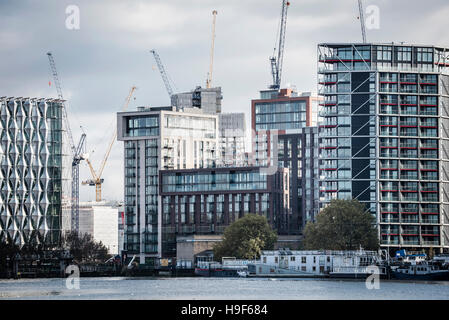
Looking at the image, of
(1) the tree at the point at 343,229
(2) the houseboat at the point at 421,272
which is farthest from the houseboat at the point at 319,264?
(2) the houseboat at the point at 421,272

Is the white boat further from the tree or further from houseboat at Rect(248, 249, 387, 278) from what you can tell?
the tree

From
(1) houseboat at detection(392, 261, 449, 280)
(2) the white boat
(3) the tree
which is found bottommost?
(2) the white boat

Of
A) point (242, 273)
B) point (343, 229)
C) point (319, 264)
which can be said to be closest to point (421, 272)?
point (343, 229)

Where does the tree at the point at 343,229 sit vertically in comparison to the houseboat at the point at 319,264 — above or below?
above

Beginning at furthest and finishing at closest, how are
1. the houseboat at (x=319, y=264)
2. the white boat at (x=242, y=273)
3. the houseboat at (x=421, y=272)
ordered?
the white boat at (x=242, y=273) < the houseboat at (x=319, y=264) < the houseboat at (x=421, y=272)

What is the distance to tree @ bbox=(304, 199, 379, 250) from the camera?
18338cm

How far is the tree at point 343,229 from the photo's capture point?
18338 cm

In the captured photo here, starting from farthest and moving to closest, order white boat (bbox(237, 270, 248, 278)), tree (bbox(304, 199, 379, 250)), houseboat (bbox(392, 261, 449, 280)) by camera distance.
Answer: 1. white boat (bbox(237, 270, 248, 278))
2. tree (bbox(304, 199, 379, 250))
3. houseboat (bbox(392, 261, 449, 280))

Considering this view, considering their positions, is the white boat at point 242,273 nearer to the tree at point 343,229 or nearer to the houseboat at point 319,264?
the houseboat at point 319,264

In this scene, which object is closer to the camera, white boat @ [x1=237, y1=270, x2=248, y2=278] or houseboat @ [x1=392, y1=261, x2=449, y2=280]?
houseboat @ [x1=392, y1=261, x2=449, y2=280]

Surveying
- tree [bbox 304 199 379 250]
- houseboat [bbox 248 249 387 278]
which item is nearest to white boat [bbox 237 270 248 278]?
houseboat [bbox 248 249 387 278]

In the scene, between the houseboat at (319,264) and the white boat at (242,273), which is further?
the white boat at (242,273)
